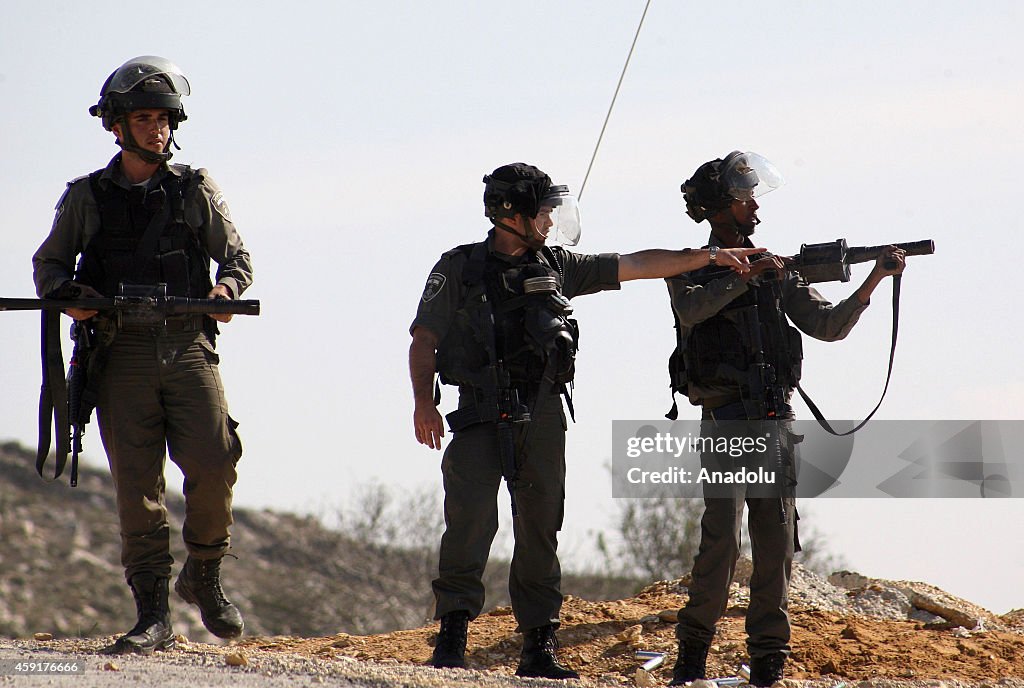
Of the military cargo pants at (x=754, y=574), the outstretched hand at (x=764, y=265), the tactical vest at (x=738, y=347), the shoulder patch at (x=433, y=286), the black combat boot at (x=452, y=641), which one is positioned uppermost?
the outstretched hand at (x=764, y=265)

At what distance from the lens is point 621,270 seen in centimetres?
650

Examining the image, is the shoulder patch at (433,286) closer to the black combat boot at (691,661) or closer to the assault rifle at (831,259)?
the assault rifle at (831,259)

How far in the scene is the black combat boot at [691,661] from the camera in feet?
21.1

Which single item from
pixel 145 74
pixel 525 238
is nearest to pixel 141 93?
pixel 145 74

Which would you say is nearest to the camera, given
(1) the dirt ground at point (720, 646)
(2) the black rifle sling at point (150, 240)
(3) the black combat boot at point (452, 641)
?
(3) the black combat boot at point (452, 641)

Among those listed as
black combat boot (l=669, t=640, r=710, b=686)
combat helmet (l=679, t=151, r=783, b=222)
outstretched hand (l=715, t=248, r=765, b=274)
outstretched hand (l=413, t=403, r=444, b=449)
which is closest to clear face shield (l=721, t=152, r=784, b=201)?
combat helmet (l=679, t=151, r=783, b=222)

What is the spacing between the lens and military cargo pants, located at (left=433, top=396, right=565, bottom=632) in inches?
239

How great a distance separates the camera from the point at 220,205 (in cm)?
646

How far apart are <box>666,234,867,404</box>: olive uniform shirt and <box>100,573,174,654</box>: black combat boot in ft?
8.36

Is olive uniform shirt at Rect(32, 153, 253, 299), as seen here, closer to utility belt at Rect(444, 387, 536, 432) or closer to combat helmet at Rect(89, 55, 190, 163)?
combat helmet at Rect(89, 55, 190, 163)

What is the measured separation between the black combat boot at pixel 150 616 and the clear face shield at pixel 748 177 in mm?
3132

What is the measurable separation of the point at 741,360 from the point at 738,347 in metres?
0.06

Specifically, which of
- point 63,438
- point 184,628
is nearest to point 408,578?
point 184,628

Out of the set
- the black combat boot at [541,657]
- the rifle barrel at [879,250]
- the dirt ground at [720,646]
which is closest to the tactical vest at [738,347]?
the rifle barrel at [879,250]
